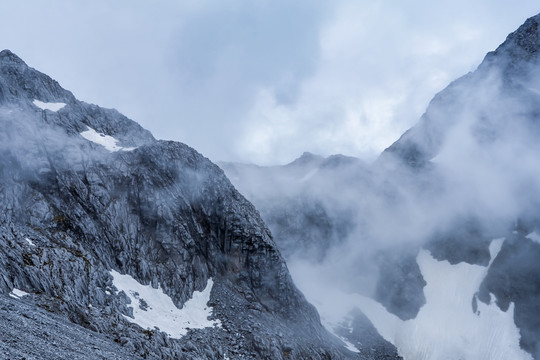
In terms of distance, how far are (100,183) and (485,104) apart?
148468 mm

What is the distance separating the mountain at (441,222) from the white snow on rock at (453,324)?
10.5 inches

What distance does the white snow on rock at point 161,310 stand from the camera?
54.8 m

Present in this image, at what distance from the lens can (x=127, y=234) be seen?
69.4 metres

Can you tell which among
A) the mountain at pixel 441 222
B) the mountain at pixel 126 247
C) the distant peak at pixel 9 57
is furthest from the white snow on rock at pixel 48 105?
the mountain at pixel 441 222

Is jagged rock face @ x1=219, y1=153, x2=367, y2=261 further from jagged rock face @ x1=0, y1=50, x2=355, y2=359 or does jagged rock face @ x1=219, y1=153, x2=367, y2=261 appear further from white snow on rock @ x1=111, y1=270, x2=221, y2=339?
white snow on rock @ x1=111, y1=270, x2=221, y2=339

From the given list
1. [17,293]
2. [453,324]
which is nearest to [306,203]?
[453,324]

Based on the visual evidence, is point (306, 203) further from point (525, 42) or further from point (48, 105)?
point (525, 42)

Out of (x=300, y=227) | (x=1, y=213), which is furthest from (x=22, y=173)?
(x=300, y=227)

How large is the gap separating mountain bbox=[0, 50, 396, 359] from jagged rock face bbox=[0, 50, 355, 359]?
218 millimetres

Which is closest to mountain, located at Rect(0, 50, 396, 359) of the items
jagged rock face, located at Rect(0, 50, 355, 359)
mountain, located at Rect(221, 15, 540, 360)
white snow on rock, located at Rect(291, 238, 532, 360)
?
jagged rock face, located at Rect(0, 50, 355, 359)

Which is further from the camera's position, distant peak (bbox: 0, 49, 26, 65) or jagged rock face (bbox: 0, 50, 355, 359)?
distant peak (bbox: 0, 49, 26, 65)

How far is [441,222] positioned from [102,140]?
10275cm

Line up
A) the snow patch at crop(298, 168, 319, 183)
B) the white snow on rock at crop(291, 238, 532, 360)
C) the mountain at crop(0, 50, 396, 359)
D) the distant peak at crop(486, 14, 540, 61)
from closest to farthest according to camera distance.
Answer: the mountain at crop(0, 50, 396, 359) < the white snow on rock at crop(291, 238, 532, 360) < the distant peak at crop(486, 14, 540, 61) < the snow patch at crop(298, 168, 319, 183)

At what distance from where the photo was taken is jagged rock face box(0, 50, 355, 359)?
48.2 meters
